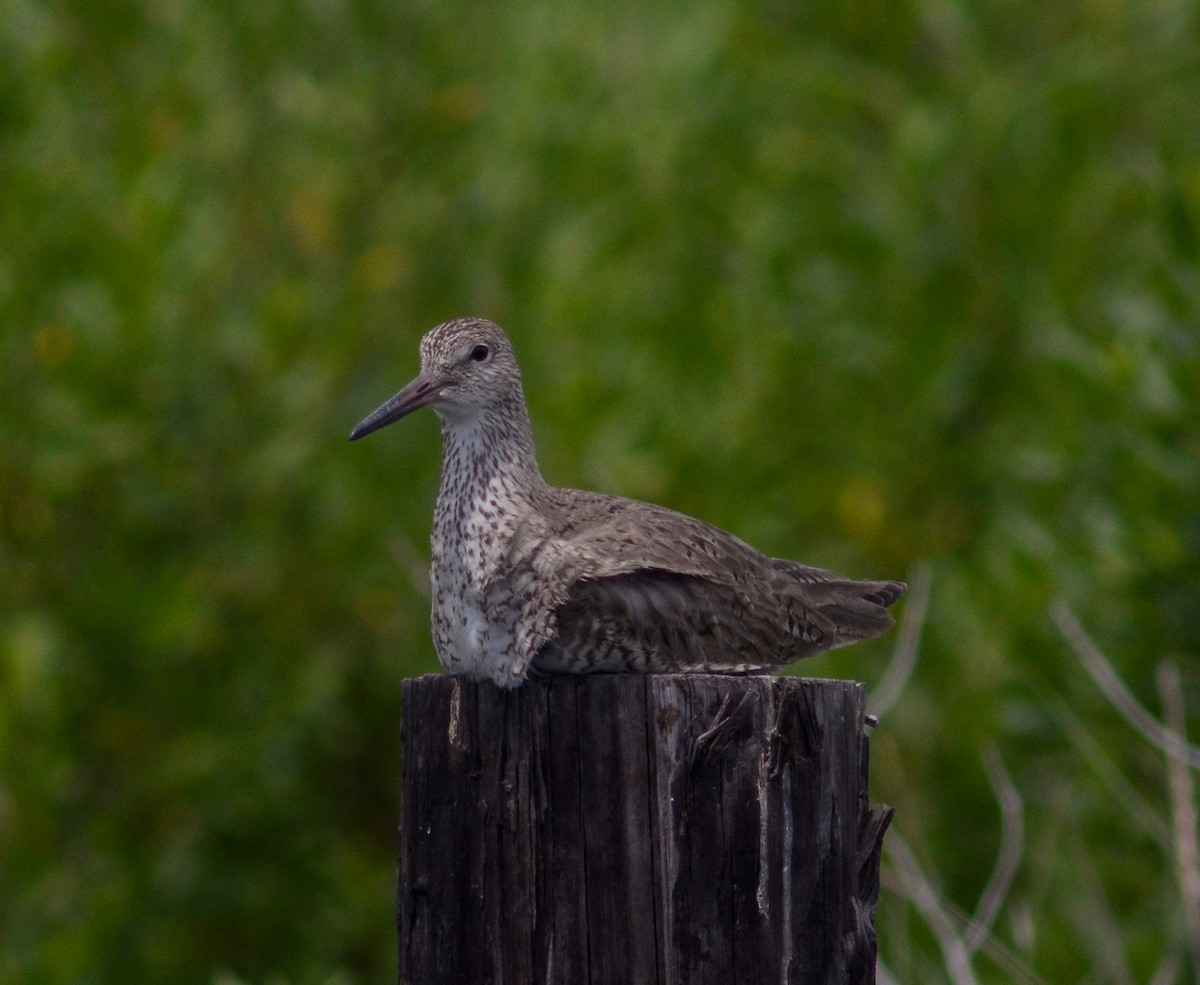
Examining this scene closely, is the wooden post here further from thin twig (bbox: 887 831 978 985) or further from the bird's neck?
the bird's neck

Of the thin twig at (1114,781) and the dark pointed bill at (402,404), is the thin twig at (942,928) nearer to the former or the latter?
the thin twig at (1114,781)

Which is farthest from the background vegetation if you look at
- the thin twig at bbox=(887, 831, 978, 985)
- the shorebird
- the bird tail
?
the thin twig at bbox=(887, 831, 978, 985)

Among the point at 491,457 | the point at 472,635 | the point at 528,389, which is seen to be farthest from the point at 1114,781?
the point at 528,389

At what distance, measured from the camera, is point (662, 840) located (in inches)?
130

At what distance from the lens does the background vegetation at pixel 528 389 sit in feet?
26.5

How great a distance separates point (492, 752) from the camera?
11.6ft

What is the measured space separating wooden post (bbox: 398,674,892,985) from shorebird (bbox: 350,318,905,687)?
316 mm

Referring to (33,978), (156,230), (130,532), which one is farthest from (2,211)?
(33,978)

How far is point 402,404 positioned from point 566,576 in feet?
3.24

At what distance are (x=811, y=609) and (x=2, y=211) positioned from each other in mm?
5402

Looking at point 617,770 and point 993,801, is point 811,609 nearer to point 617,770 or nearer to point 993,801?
point 617,770

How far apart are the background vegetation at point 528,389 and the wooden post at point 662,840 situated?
3.99 metres

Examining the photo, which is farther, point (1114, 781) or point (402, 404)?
point (1114, 781)

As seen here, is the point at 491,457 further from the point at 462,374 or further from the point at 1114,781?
the point at 1114,781
